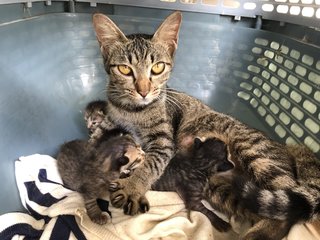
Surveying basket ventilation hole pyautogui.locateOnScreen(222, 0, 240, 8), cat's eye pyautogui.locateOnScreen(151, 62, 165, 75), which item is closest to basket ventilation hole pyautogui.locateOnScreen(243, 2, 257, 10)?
basket ventilation hole pyautogui.locateOnScreen(222, 0, 240, 8)

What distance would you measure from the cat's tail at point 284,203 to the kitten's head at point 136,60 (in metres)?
0.54

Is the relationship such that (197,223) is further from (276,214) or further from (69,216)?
(69,216)

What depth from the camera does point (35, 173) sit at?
4.49 feet

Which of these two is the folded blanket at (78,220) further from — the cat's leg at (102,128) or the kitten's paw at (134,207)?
the cat's leg at (102,128)

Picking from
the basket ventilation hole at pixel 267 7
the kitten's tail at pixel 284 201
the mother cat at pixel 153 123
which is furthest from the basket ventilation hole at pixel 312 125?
the basket ventilation hole at pixel 267 7

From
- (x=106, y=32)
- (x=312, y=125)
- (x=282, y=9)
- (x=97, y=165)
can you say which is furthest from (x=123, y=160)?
(x=282, y=9)

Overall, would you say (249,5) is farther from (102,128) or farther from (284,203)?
(284,203)

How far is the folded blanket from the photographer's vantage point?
1.11 metres

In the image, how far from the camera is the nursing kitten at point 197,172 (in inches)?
51.2

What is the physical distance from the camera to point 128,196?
1176mm

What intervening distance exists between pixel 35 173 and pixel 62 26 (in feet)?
3.32

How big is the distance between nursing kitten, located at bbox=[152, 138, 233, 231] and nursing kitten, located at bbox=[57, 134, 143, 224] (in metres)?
0.15

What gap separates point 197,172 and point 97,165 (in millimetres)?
394

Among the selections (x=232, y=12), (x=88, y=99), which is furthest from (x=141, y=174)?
(x=232, y=12)
